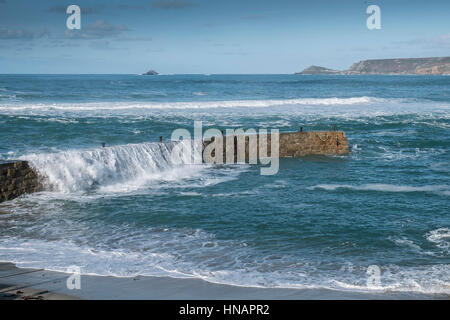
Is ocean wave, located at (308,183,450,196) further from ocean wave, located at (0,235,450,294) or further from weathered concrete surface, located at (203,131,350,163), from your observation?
ocean wave, located at (0,235,450,294)

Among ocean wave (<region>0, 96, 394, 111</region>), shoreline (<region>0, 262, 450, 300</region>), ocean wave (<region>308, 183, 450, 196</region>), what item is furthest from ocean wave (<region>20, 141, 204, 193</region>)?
ocean wave (<region>0, 96, 394, 111</region>)

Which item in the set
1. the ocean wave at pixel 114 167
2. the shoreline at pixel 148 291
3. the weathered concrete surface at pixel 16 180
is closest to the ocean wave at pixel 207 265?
the shoreline at pixel 148 291

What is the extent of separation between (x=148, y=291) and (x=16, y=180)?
806cm

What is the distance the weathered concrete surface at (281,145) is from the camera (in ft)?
67.8

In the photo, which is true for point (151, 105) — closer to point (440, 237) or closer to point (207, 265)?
point (440, 237)

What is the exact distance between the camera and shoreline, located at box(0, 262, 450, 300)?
8.10m

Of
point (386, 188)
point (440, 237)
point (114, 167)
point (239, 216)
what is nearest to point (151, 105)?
point (114, 167)

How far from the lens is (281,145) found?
21.5 meters

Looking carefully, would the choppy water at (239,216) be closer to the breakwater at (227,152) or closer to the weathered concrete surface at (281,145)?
the breakwater at (227,152)

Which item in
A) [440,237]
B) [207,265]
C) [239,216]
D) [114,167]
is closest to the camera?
A: [207,265]

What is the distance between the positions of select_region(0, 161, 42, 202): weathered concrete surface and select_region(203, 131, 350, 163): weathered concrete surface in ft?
24.1

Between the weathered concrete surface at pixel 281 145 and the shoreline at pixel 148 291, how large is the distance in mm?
11930
